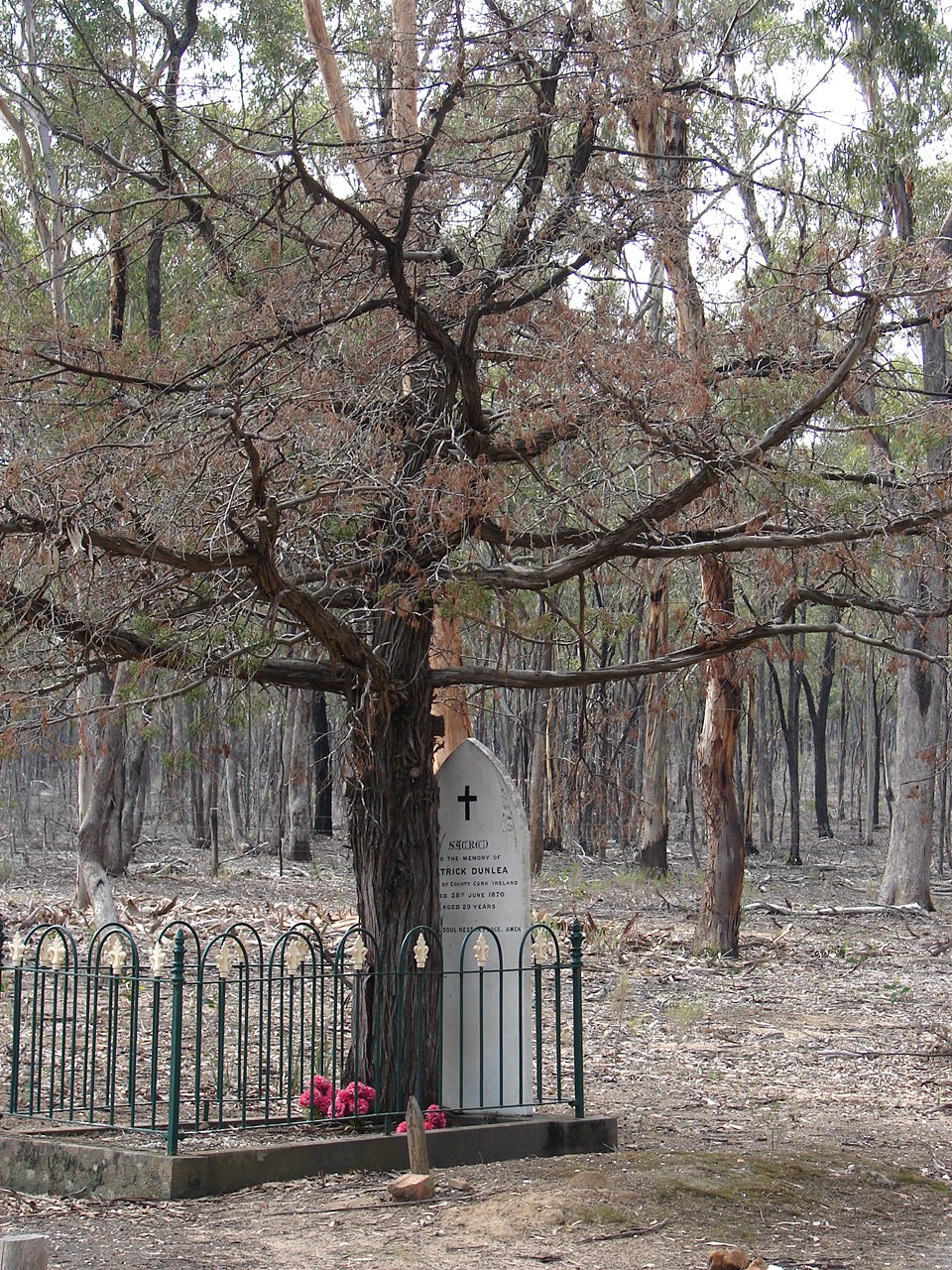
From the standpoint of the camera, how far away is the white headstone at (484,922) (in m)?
7.66

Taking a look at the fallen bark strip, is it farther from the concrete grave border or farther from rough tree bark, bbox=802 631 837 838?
rough tree bark, bbox=802 631 837 838

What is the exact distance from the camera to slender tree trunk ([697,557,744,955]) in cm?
1541

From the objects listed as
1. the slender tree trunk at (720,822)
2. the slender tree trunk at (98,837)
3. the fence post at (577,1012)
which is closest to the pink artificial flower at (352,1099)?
the fence post at (577,1012)

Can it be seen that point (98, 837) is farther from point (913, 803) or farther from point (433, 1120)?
point (913, 803)

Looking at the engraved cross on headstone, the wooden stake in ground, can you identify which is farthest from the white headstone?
the wooden stake in ground

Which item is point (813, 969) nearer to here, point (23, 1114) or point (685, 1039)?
point (685, 1039)

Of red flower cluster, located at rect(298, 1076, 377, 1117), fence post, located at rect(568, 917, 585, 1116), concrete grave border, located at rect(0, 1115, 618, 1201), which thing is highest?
fence post, located at rect(568, 917, 585, 1116)

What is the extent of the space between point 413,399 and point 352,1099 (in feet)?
12.8

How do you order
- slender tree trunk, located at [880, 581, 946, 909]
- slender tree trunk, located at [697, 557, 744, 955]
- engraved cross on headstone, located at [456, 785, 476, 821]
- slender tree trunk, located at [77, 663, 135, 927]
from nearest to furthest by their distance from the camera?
1. engraved cross on headstone, located at [456, 785, 476, 821]
2. slender tree trunk, located at [77, 663, 135, 927]
3. slender tree trunk, located at [697, 557, 744, 955]
4. slender tree trunk, located at [880, 581, 946, 909]

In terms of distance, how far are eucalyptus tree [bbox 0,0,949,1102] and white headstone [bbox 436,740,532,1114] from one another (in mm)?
379

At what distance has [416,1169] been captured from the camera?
251 inches

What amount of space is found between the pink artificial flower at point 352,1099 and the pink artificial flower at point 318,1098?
0.40 ft

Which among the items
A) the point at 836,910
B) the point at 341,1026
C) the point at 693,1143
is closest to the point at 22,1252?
the point at 341,1026

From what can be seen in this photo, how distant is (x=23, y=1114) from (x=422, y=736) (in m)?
2.94
